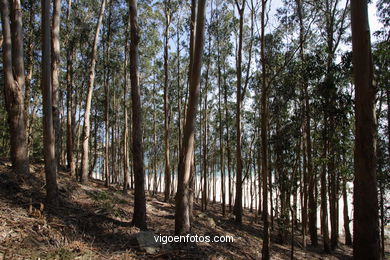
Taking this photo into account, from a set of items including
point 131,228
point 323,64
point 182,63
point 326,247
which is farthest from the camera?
point 182,63

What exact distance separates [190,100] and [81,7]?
13783 millimetres

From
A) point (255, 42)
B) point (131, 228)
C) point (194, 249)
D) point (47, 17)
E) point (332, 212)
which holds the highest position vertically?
point (255, 42)

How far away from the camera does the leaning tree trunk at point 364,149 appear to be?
3.05 metres

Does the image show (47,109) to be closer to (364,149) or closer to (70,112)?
(364,149)

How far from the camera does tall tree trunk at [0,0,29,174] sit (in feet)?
16.7

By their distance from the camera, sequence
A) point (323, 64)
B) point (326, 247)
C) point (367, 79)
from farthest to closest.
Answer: point (326, 247) → point (323, 64) → point (367, 79)

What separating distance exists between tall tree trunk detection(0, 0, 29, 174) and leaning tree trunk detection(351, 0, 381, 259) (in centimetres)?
656

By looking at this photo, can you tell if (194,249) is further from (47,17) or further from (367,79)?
(47,17)

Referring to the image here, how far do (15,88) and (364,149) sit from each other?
6.88m

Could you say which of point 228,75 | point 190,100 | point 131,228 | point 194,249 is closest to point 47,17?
point 190,100

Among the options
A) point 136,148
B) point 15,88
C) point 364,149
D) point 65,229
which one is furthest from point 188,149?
point 15,88

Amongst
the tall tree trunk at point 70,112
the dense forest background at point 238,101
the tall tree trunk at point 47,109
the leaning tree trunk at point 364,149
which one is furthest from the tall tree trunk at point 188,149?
the tall tree trunk at point 70,112

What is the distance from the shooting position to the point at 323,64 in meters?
7.58

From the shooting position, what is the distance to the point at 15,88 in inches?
202
